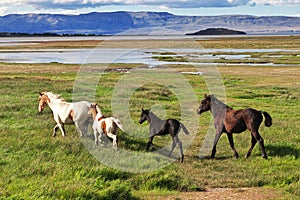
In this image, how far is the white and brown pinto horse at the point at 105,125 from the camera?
1148 centimetres

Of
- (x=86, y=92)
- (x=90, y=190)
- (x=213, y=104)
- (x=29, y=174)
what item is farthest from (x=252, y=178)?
(x=86, y=92)

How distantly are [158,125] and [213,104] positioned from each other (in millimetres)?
1733

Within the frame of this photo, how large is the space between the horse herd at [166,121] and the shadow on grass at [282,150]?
0.69 meters

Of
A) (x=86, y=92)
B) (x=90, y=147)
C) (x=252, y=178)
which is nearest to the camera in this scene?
(x=252, y=178)

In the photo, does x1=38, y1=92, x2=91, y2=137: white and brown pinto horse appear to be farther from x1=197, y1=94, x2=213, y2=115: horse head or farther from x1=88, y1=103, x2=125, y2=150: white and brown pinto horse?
x1=197, y1=94, x2=213, y2=115: horse head

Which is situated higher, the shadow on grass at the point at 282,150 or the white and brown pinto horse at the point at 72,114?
the white and brown pinto horse at the point at 72,114

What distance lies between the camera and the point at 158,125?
38.9 ft

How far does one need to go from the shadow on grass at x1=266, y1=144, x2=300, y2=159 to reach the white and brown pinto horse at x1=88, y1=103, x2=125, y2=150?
170 inches

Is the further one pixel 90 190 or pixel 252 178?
pixel 252 178

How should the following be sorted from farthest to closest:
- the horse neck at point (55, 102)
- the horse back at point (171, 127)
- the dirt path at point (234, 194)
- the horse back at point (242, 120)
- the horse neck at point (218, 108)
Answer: the horse neck at point (55, 102) → the horse neck at point (218, 108) → the horse back at point (171, 127) → the horse back at point (242, 120) → the dirt path at point (234, 194)

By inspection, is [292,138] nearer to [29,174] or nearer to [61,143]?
[61,143]

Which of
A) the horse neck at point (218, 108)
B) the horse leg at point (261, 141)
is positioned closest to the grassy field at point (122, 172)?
the horse leg at point (261, 141)

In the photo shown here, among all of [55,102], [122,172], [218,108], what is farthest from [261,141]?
[55,102]

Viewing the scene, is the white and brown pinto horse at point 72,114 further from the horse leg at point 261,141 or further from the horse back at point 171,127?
the horse leg at point 261,141
